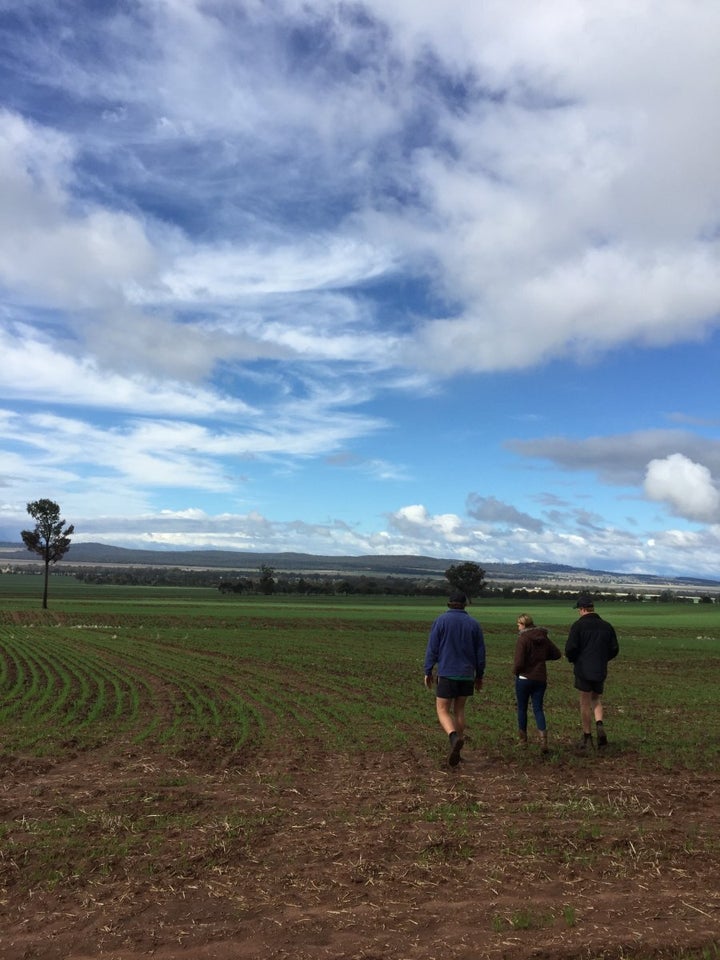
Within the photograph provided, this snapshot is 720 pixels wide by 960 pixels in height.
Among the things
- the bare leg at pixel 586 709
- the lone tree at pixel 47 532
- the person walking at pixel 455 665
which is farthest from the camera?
the lone tree at pixel 47 532

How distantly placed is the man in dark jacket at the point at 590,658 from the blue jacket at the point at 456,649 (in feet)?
6.13

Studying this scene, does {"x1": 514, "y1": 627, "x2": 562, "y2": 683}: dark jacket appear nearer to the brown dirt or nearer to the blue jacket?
the blue jacket

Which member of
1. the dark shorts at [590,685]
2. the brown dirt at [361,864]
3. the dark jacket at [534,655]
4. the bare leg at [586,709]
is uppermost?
the dark jacket at [534,655]

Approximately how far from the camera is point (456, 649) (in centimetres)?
1034

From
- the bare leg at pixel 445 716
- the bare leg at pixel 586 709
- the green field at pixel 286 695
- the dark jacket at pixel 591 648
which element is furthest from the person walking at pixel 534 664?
the bare leg at pixel 445 716

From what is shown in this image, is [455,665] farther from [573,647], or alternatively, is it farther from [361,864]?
[361,864]

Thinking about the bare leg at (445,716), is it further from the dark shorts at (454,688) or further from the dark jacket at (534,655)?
the dark jacket at (534,655)

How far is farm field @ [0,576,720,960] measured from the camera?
5195mm

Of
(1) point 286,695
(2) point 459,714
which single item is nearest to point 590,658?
(2) point 459,714

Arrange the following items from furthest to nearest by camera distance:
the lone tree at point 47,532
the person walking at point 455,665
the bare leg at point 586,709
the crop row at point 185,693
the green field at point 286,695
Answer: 1. the lone tree at point 47,532
2. the crop row at point 185,693
3. the green field at point 286,695
4. the bare leg at point 586,709
5. the person walking at point 455,665

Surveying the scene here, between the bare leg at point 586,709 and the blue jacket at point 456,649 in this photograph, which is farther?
the bare leg at point 586,709

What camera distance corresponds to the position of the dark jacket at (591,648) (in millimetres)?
11258

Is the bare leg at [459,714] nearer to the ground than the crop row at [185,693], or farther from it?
farther from it

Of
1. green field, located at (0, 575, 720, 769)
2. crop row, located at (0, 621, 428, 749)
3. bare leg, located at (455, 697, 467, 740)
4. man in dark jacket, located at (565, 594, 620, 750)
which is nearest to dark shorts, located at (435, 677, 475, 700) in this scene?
bare leg, located at (455, 697, 467, 740)
